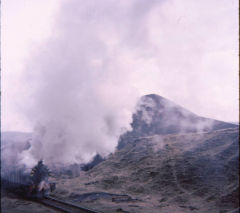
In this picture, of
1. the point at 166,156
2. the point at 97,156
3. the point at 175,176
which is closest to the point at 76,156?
the point at 97,156

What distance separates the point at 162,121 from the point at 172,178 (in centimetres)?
2785

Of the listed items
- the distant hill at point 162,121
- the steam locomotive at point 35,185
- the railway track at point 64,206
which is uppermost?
the distant hill at point 162,121

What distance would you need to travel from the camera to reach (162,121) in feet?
155

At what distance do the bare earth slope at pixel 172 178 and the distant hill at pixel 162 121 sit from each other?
1054 centimetres

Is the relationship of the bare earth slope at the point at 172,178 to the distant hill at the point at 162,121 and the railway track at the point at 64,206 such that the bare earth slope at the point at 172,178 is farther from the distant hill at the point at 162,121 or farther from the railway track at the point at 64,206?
the distant hill at the point at 162,121

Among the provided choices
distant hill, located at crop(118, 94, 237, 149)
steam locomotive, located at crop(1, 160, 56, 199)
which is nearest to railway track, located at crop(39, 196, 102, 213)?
steam locomotive, located at crop(1, 160, 56, 199)

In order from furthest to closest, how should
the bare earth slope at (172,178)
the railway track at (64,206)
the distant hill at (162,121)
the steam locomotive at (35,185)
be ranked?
1. the distant hill at (162,121)
2. the steam locomotive at (35,185)
3. the bare earth slope at (172,178)
4. the railway track at (64,206)

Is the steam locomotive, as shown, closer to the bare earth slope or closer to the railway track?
the railway track

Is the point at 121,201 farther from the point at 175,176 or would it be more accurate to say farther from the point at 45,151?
the point at 45,151

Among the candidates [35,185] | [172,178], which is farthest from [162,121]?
[35,185]

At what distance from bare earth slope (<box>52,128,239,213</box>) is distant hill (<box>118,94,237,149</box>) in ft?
34.6

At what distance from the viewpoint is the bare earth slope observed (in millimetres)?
14000

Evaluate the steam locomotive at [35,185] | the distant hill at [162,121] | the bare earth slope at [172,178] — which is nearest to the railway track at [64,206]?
the steam locomotive at [35,185]

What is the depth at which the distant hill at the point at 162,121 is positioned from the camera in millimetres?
41662
